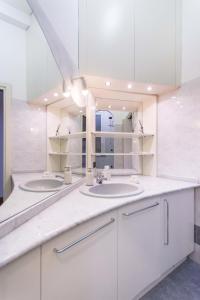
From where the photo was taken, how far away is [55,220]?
35.1 inches

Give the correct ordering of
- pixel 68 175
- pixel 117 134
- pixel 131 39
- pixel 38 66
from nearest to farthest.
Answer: pixel 38 66, pixel 68 175, pixel 131 39, pixel 117 134

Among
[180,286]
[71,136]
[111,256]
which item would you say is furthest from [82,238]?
[180,286]

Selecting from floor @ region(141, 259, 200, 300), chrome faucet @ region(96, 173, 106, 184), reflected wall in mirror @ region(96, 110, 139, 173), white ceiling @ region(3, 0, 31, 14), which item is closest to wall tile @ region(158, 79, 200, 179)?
reflected wall in mirror @ region(96, 110, 139, 173)

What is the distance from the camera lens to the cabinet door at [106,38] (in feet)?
5.18

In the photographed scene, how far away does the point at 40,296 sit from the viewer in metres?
0.75

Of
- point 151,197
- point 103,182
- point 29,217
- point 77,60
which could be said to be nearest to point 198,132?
point 151,197

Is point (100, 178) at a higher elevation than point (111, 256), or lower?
higher

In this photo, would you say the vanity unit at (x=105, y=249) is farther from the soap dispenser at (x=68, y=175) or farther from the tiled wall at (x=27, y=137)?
the tiled wall at (x=27, y=137)

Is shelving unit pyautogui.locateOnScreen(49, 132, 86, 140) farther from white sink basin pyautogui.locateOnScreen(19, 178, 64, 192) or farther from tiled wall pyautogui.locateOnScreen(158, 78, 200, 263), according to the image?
tiled wall pyautogui.locateOnScreen(158, 78, 200, 263)

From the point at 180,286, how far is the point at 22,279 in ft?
4.68

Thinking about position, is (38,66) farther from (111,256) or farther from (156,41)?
(156,41)

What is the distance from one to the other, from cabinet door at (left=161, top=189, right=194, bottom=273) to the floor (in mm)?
118

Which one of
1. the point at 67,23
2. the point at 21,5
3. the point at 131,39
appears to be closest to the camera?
the point at 21,5

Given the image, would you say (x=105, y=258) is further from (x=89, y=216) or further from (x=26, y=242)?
(x=26, y=242)
